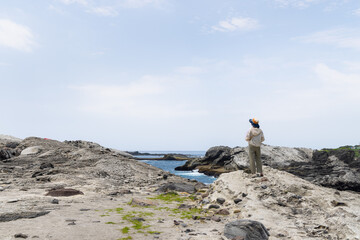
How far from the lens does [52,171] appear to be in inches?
634

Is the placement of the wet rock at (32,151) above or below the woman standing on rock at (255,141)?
below

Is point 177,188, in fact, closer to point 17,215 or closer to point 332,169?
point 17,215

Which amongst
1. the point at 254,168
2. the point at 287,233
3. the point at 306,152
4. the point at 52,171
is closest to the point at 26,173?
the point at 52,171

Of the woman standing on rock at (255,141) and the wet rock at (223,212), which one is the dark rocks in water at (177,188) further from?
the wet rock at (223,212)

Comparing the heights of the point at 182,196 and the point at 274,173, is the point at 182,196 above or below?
below

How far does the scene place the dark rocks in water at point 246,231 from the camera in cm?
632

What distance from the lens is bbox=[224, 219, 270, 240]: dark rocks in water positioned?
6.32 metres

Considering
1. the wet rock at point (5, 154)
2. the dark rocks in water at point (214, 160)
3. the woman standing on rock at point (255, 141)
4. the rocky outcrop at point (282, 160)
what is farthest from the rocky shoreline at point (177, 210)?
the dark rocks in water at point (214, 160)

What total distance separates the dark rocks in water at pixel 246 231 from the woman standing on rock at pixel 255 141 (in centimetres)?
507

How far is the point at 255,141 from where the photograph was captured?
11289mm

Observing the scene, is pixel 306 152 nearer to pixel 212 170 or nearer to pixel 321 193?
pixel 212 170

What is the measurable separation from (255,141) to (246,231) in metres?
5.48

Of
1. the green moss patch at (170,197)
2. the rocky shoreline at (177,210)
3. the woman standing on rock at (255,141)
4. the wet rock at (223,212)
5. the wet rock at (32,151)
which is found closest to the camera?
the rocky shoreline at (177,210)

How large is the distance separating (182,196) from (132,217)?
206 inches
